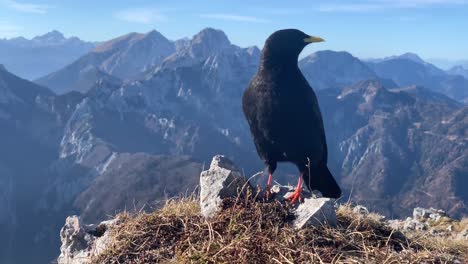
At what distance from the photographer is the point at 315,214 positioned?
5.89m

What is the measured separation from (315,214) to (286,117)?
7.75 ft

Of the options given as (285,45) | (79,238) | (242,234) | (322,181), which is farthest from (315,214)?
(79,238)

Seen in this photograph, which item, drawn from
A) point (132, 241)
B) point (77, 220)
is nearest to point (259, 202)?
point (132, 241)

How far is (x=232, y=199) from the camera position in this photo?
6297 millimetres

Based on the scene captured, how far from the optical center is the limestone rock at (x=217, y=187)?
6238 mm

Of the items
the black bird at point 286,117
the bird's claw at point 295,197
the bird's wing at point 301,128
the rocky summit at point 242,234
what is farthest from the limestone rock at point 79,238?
the bird's wing at point 301,128

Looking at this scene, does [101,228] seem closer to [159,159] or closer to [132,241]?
[132,241]

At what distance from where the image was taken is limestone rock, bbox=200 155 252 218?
20.5 ft

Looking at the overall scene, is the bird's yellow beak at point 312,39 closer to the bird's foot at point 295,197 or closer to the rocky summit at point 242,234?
the bird's foot at point 295,197

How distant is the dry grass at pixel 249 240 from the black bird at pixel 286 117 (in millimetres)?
1482

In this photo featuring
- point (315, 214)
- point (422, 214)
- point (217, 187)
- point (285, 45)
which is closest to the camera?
point (315, 214)

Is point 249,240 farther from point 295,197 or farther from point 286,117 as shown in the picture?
point 286,117

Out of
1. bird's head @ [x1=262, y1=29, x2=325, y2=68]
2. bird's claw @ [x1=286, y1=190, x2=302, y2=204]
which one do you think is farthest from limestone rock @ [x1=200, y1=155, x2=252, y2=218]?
bird's head @ [x1=262, y1=29, x2=325, y2=68]

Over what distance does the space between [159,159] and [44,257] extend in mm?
57918
